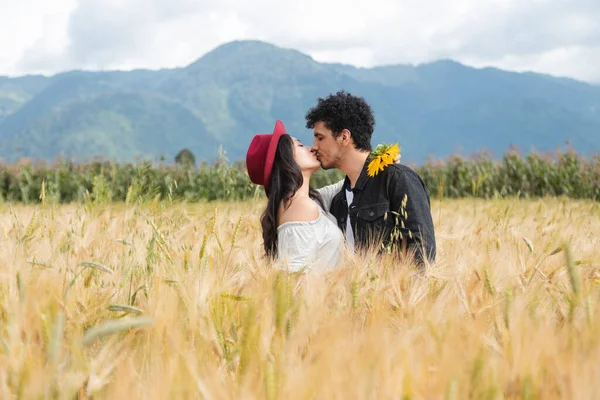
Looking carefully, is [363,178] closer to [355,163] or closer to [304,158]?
[355,163]

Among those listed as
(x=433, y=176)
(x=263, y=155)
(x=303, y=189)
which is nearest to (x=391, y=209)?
(x=303, y=189)

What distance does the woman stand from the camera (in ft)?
11.0

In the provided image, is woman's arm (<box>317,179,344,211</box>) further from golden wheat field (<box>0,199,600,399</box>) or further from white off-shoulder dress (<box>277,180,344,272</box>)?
golden wheat field (<box>0,199,600,399</box>)

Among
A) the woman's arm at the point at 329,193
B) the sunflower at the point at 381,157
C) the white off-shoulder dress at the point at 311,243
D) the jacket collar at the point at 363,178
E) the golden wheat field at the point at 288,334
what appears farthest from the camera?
the woman's arm at the point at 329,193

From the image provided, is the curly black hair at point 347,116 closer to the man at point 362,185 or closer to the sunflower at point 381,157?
the man at point 362,185

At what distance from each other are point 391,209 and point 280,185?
2.30 ft

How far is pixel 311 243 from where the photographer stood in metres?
3.33

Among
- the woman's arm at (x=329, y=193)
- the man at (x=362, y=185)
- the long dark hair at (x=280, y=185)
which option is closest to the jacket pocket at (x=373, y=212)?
the man at (x=362, y=185)

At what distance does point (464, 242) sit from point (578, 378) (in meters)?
2.52

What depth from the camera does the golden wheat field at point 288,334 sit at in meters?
1.07

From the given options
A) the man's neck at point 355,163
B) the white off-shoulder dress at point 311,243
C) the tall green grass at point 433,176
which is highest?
the man's neck at point 355,163

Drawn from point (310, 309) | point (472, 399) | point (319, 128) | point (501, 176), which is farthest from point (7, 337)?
point (501, 176)

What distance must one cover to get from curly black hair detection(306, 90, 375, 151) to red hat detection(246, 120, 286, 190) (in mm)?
487

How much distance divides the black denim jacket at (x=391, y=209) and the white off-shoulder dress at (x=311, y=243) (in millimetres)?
186
